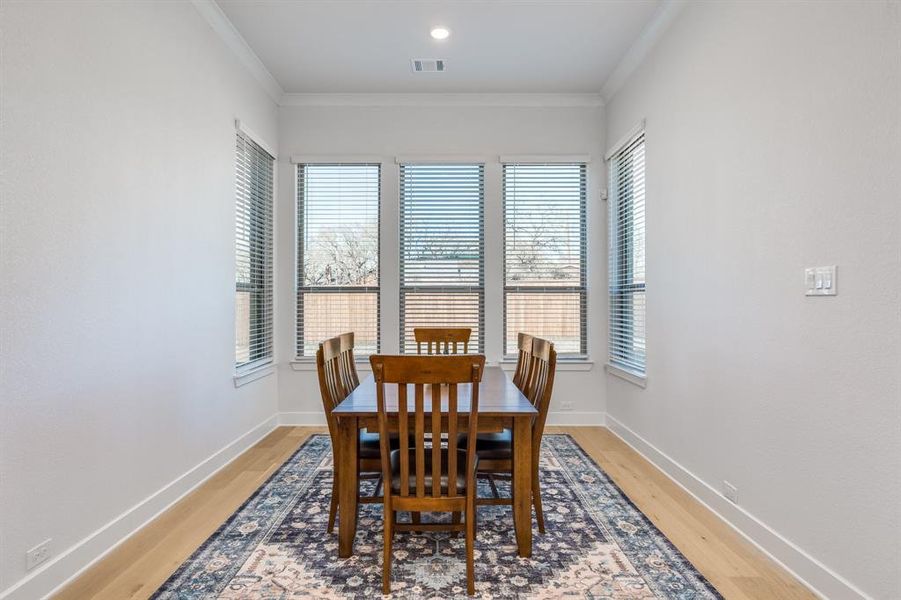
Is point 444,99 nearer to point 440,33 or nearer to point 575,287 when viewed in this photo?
point 440,33

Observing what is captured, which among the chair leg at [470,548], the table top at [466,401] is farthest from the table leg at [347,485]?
the chair leg at [470,548]

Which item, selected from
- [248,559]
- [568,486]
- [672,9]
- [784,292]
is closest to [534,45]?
[672,9]

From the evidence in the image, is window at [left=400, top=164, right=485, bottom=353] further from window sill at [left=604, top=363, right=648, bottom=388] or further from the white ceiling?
window sill at [left=604, top=363, right=648, bottom=388]

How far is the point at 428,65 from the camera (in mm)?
3893

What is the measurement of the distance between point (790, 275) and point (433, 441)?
5.49 ft

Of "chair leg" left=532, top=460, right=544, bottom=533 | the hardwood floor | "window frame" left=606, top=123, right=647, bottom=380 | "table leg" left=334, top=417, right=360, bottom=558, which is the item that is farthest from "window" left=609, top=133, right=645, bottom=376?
"table leg" left=334, top=417, right=360, bottom=558

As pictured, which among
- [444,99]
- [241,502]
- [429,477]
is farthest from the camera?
[444,99]

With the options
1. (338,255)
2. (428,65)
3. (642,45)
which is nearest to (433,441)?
(338,255)

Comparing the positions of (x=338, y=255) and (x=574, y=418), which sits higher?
(x=338, y=255)

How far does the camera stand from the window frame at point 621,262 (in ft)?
12.1

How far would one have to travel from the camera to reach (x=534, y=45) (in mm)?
3594

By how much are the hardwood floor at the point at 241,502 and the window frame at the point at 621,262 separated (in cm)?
74

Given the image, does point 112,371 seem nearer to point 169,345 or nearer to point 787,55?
point 169,345

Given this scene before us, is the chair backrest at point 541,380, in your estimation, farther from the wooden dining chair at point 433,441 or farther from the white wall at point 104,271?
the white wall at point 104,271
